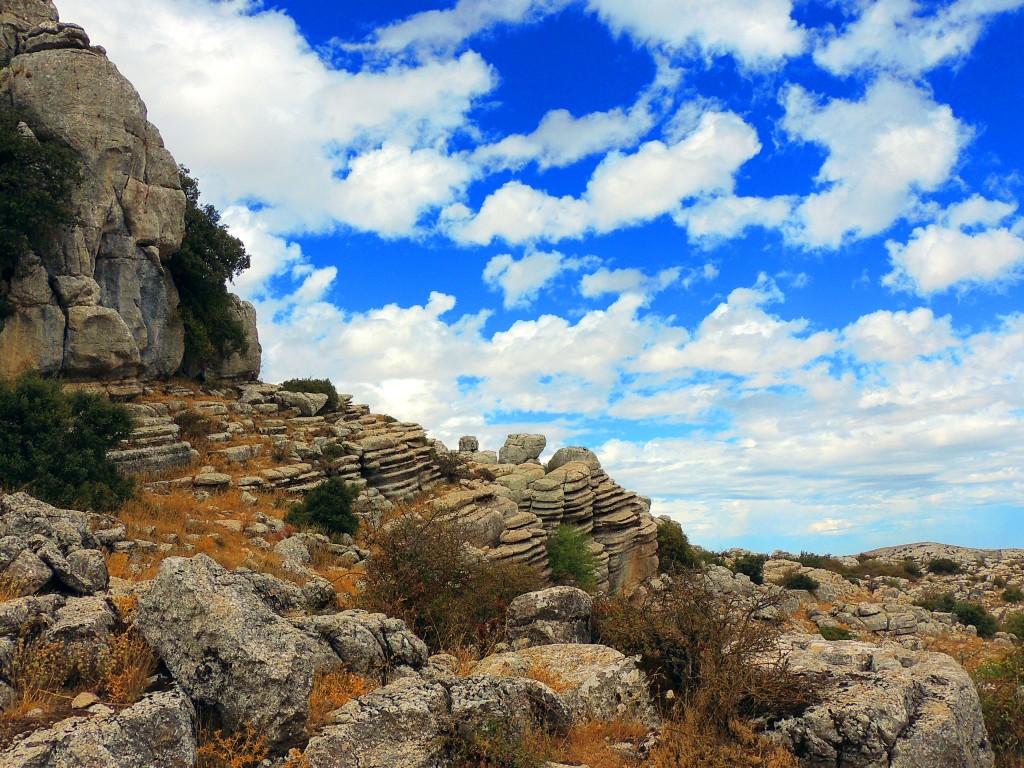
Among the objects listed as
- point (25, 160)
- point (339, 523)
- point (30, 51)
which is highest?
point (30, 51)

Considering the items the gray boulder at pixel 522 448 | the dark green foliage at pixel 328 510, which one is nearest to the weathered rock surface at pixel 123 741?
the dark green foliage at pixel 328 510

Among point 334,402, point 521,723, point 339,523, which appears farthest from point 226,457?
point 521,723

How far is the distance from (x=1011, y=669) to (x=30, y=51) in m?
42.4

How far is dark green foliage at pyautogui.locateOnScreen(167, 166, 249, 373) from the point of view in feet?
123

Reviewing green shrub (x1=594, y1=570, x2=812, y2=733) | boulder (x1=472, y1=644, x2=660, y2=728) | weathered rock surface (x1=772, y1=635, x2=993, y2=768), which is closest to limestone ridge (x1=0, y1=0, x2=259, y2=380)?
boulder (x1=472, y1=644, x2=660, y2=728)

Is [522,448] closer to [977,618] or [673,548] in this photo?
[673,548]

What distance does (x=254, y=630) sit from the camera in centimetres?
691

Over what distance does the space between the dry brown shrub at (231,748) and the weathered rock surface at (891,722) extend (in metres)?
5.73

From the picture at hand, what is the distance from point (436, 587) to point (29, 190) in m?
25.7

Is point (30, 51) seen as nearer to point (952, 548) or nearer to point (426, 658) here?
point (426, 658)

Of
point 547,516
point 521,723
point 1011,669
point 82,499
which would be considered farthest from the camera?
point 547,516

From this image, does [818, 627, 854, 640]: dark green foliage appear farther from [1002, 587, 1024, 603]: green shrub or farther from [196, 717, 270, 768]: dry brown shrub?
[196, 717, 270, 768]: dry brown shrub

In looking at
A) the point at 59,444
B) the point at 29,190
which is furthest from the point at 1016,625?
the point at 29,190

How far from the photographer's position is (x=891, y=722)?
24.7 ft
